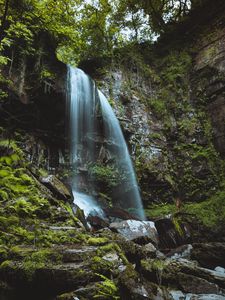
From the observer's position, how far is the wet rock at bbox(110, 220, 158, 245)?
6094 millimetres

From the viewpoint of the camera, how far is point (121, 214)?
9266 mm

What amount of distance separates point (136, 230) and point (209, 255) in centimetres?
180

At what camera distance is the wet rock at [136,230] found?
20.0 feet

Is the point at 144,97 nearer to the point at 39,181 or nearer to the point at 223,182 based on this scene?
the point at 223,182

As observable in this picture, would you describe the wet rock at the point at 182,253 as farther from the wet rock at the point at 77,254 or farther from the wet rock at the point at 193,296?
the wet rock at the point at 77,254

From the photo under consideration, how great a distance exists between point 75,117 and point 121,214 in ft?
14.3

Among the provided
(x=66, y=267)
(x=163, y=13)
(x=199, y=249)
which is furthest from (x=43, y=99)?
(x=163, y=13)

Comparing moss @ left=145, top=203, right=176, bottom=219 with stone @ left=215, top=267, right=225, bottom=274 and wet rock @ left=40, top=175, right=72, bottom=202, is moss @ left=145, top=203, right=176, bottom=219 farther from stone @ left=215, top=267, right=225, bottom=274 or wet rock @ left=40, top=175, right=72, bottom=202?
wet rock @ left=40, top=175, right=72, bottom=202

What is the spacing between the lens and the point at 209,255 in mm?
6840

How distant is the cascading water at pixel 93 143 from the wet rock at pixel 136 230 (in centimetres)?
380

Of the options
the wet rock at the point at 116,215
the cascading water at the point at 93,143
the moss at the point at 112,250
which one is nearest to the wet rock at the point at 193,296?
the moss at the point at 112,250

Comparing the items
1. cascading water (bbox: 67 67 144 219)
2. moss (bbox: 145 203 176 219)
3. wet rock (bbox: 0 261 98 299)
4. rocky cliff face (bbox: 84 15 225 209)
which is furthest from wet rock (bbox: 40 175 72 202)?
rocky cliff face (bbox: 84 15 225 209)

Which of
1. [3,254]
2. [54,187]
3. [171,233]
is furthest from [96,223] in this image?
[3,254]

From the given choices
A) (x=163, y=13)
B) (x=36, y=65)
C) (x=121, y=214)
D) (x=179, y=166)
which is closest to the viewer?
(x=121, y=214)
